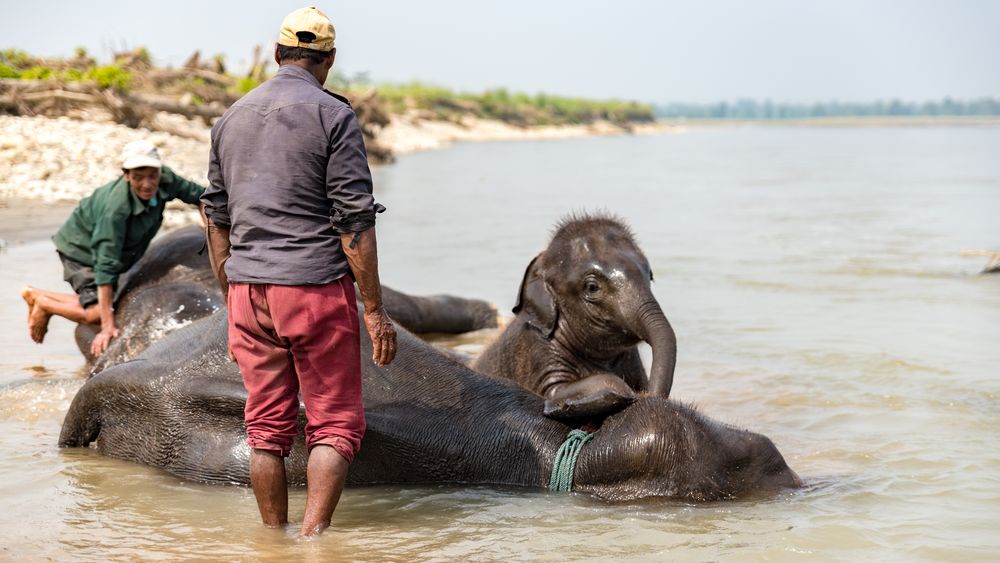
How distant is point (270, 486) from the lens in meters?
5.20

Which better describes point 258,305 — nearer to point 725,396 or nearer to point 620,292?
point 620,292

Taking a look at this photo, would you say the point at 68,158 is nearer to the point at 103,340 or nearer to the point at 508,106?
the point at 103,340

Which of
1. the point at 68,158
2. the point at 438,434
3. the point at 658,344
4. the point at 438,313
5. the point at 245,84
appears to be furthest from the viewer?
the point at 245,84

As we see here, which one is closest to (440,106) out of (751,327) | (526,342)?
(751,327)

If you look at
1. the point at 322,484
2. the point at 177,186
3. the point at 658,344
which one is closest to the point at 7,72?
the point at 177,186

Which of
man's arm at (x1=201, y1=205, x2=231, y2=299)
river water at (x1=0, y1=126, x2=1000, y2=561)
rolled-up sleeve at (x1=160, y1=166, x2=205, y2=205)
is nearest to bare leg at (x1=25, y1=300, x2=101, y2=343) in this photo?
river water at (x1=0, y1=126, x2=1000, y2=561)

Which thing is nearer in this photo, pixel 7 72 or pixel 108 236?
pixel 108 236

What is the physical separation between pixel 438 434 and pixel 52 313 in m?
4.43

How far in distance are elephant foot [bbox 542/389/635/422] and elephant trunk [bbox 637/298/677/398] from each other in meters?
0.36

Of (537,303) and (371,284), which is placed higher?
(371,284)

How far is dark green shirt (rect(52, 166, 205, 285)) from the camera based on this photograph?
28.4 feet

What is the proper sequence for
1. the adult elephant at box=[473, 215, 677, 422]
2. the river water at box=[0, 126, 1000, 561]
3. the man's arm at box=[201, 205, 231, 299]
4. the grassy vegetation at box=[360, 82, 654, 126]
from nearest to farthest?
the man's arm at box=[201, 205, 231, 299] < the river water at box=[0, 126, 1000, 561] < the adult elephant at box=[473, 215, 677, 422] < the grassy vegetation at box=[360, 82, 654, 126]

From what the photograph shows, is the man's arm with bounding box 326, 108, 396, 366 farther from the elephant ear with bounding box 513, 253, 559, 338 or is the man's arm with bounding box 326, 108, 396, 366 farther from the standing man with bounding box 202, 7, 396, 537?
the elephant ear with bounding box 513, 253, 559, 338

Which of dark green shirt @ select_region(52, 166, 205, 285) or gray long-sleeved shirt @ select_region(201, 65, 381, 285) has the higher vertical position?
gray long-sleeved shirt @ select_region(201, 65, 381, 285)
